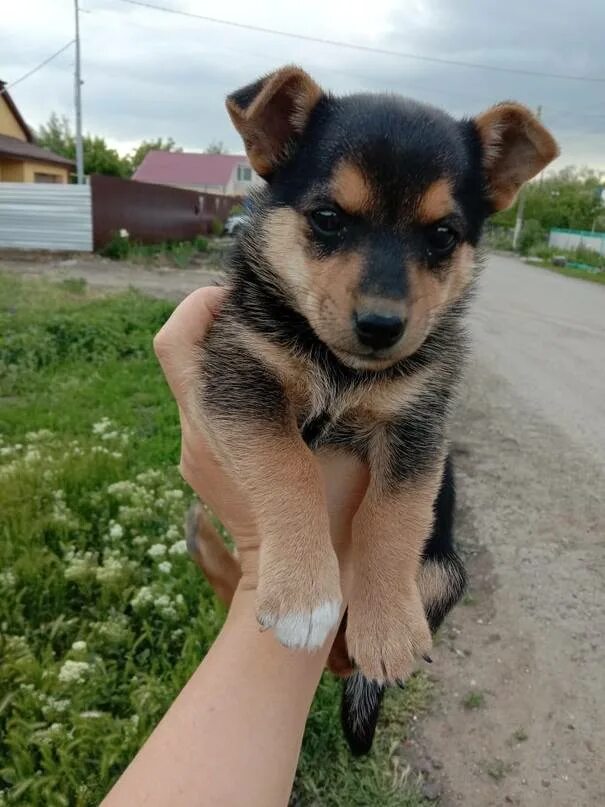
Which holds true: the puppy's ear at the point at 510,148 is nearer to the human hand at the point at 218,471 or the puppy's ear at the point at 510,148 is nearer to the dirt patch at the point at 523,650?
the human hand at the point at 218,471

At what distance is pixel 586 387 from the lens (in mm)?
7789

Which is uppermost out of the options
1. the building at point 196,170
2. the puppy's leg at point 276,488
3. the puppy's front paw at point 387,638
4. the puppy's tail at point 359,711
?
the puppy's leg at point 276,488

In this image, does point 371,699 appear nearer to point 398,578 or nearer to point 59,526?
point 398,578

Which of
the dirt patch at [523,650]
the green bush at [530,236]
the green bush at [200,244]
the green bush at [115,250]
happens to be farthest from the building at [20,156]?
the dirt patch at [523,650]

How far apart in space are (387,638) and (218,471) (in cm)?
78

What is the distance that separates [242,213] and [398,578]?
139 centimetres

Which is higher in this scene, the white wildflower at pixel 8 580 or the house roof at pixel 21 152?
the house roof at pixel 21 152

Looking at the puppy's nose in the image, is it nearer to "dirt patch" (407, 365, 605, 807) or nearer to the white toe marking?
the white toe marking

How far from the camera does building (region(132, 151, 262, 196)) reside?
6731 centimetres

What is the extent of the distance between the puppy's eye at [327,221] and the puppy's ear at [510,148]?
2.26 ft

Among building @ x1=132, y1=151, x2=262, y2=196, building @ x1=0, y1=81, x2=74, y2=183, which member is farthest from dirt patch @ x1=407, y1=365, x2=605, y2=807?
building @ x1=132, y1=151, x2=262, y2=196

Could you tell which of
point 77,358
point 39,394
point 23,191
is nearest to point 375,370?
point 39,394

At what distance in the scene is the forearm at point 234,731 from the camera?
1709mm

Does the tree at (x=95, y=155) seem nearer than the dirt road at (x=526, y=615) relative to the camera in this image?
No
